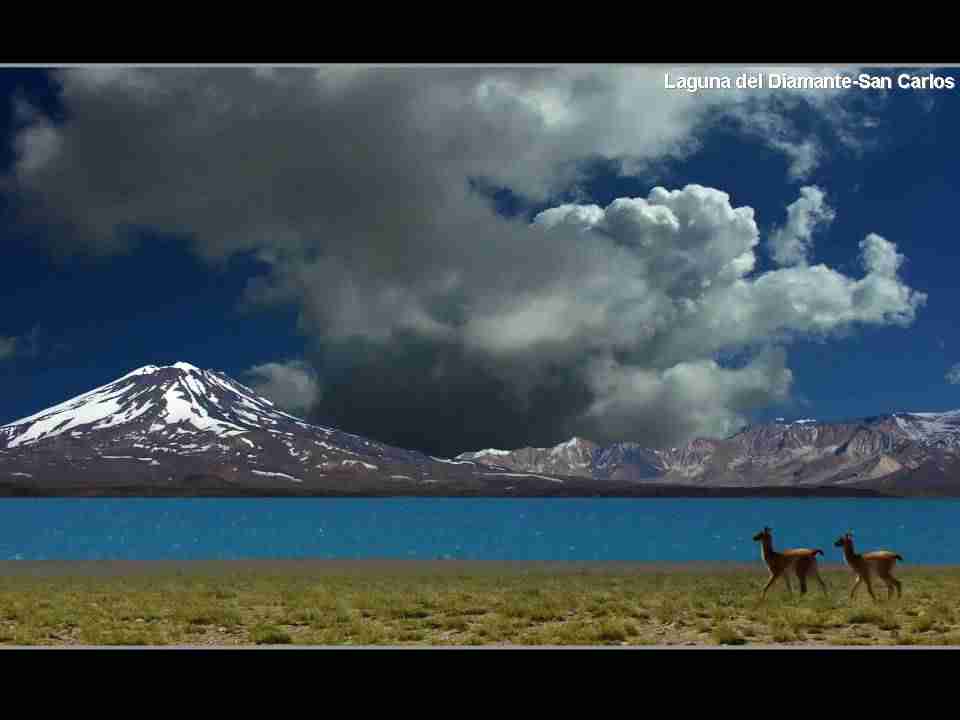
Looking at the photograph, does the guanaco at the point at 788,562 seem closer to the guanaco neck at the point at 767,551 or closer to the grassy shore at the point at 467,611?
the guanaco neck at the point at 767,551

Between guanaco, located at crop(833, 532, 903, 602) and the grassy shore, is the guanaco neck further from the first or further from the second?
guanaco, located at crop(833, 532, 903, 602)

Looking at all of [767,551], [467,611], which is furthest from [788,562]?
[467,611]

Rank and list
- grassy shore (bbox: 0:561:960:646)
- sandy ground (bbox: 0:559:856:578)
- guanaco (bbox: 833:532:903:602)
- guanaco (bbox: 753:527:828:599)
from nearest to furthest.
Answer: grassy shore (bbox: 0:561:960:646)
guanaco (bbox: 833:532:903:602)
guanaco (bbox: 753:527:828:599)
sandy ground (bbox: 0:559:856:578)

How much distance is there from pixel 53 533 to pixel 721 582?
2706 inches

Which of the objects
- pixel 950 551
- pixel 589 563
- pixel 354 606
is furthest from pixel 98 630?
pixel 950 551

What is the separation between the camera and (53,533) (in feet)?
250

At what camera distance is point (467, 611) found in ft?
50.6

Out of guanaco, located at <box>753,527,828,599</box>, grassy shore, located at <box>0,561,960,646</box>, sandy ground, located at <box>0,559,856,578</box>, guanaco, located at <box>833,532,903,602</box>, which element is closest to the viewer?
grassy shore, located at <box>0,561,960,646</box>

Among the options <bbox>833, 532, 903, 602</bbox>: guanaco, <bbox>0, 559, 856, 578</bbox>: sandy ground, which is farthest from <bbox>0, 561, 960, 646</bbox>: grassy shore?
<bbox>0, 559, 856, 578</bbox>: sandy ground

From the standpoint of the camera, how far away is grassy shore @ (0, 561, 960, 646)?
41.7 ft

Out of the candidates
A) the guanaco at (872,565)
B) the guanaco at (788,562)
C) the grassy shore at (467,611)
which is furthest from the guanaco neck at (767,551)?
the guanaco at (872,565)

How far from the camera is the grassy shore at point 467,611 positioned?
12.7 m

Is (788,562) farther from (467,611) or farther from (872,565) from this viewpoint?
(467,611)
